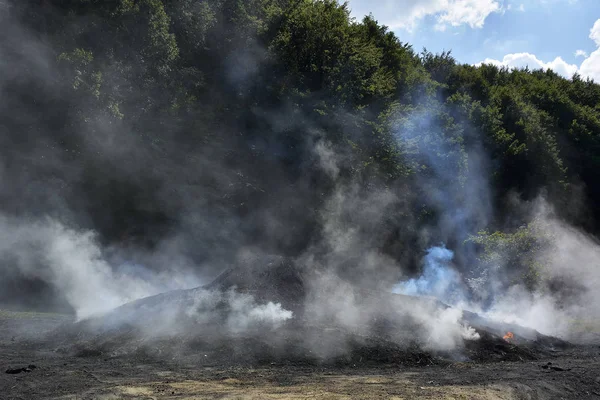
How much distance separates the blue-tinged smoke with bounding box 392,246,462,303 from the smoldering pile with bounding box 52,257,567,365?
10001mm

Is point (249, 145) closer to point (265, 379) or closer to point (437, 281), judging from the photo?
point (437, 281)

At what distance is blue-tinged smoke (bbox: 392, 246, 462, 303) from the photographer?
2947 centimetres

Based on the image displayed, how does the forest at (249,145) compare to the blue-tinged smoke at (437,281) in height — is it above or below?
above

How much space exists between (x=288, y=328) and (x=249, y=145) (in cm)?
2061

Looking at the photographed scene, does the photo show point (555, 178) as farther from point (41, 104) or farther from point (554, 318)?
point (41, 104)

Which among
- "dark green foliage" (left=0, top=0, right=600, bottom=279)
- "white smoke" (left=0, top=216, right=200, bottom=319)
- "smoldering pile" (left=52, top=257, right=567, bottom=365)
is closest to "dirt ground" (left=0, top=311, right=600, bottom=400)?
"smoldering pile" (left=52, top=257, right=567, bottom=365)

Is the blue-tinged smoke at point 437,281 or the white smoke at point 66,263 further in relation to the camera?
the blue-tinged smoke at point 437,281

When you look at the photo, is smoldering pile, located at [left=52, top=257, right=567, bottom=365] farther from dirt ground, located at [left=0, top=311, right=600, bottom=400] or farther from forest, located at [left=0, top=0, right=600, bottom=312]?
forest, located at [left=0, top=0, right=600, bottom=312]

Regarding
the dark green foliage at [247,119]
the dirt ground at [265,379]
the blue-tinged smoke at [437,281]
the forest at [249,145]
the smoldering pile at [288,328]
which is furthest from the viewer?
the blue-tinged smoke at [437,281]

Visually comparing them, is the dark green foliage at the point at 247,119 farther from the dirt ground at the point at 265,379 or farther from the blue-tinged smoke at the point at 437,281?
the dirt ground at the point at 265,379

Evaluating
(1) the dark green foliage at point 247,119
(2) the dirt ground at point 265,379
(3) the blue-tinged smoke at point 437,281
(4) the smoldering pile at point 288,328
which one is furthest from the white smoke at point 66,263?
(3) the blue-tinged smoke at point 437,281

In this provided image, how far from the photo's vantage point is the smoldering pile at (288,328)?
1354cm

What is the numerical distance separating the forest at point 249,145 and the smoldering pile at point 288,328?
34.8 ft

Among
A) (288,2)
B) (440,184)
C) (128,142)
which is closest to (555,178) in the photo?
(440,184)
